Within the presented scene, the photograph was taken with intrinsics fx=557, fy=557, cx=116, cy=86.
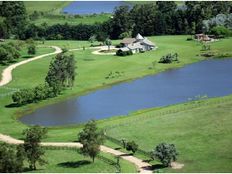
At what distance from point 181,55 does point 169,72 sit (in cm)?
1653

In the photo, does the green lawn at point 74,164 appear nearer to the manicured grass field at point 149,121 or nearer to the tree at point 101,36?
the manicured grass field at point 149,121

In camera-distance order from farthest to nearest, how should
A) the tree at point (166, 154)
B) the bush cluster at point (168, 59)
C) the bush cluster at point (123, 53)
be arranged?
the bush cluster at point (123, 53) → the bush cluster at point (168, 59) → the tree at point (166, 154)

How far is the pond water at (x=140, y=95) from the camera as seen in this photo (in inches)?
3858

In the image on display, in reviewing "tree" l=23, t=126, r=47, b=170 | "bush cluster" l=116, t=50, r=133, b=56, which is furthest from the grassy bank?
"tree" l=23, t=126, r=47, b=170

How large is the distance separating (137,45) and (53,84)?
4781 centimetres

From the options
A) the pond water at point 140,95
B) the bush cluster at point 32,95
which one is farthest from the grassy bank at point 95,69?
the pond water at point 140,95

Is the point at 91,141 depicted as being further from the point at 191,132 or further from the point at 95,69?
the point at 95,69

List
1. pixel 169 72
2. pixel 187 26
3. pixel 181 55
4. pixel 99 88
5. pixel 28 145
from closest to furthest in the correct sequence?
1. pixel 28 145
2. pixel 99 88
3. pixel 169 72
4. pixel 181 55
5. pixel 187 26

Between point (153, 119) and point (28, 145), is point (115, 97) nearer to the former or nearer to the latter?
point (153, 119)

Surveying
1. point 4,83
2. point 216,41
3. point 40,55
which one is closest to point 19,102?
point 4,83

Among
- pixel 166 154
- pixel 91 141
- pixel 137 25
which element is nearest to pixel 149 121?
pixel 91 141

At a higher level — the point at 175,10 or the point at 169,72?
the point at 175,10

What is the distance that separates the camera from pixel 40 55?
498ft

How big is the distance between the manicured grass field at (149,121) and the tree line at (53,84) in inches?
63.1
